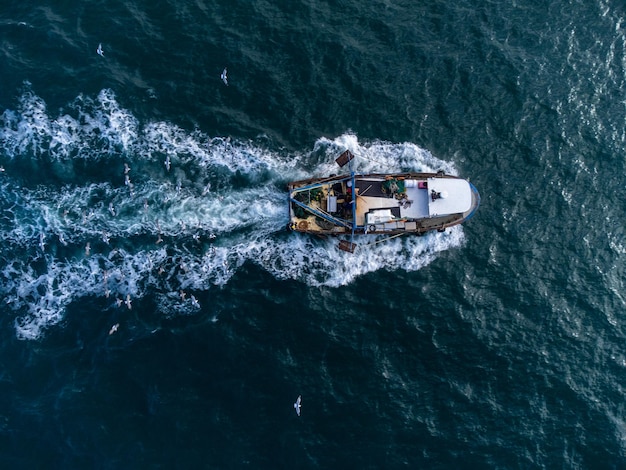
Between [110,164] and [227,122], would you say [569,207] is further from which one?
[110,164]

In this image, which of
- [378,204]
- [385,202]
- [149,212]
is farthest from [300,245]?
[149,212]

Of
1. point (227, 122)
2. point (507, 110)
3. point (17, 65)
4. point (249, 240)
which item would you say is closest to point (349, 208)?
point (249, 240)

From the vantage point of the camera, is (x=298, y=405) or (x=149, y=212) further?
(x=149, y=212)

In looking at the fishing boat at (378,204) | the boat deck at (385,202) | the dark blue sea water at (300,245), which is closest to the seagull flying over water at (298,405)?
the dark blue sea water at (300,245)

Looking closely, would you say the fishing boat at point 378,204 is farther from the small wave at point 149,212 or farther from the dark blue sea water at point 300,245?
the dark blue sea water at point 300,245

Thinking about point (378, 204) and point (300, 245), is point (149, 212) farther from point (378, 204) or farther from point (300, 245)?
point (378, 204)

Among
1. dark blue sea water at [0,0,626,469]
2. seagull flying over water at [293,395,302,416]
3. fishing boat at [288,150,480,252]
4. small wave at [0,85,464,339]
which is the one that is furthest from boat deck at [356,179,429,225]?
seagull flying over water at [293,395,302,416]
